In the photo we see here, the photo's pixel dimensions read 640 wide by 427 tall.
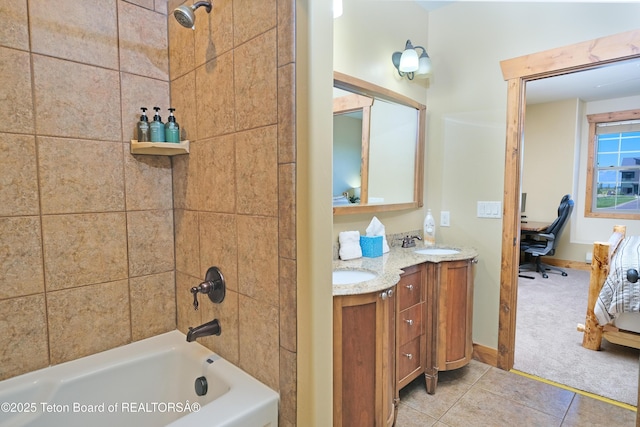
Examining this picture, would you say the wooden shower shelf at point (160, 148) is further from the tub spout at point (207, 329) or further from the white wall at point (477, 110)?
the white wall at point (477, 110)

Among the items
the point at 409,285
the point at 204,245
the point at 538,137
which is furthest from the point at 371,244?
the point at 538,137

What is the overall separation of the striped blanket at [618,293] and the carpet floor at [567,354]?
0.33m

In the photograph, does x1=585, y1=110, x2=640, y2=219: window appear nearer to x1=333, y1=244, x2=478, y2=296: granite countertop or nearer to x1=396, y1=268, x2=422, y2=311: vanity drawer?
x1=333, y1=244, x2=478, y2=296: granite countertop

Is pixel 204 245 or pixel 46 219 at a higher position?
pixel 46 219

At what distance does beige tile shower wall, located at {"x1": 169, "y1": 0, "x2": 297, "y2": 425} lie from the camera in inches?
40.4

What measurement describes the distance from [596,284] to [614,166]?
3.74 metres

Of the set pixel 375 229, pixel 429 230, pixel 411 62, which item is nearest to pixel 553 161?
pixel 429 230

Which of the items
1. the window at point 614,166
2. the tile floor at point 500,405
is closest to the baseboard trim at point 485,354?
the tile floor at point 500,405

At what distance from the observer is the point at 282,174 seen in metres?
1.03

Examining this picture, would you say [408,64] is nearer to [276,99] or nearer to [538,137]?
[276,99]

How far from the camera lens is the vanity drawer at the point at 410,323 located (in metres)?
1.96

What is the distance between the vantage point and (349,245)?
81.5 inches

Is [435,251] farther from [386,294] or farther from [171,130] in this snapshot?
[171,130]

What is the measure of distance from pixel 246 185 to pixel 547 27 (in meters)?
2.37
